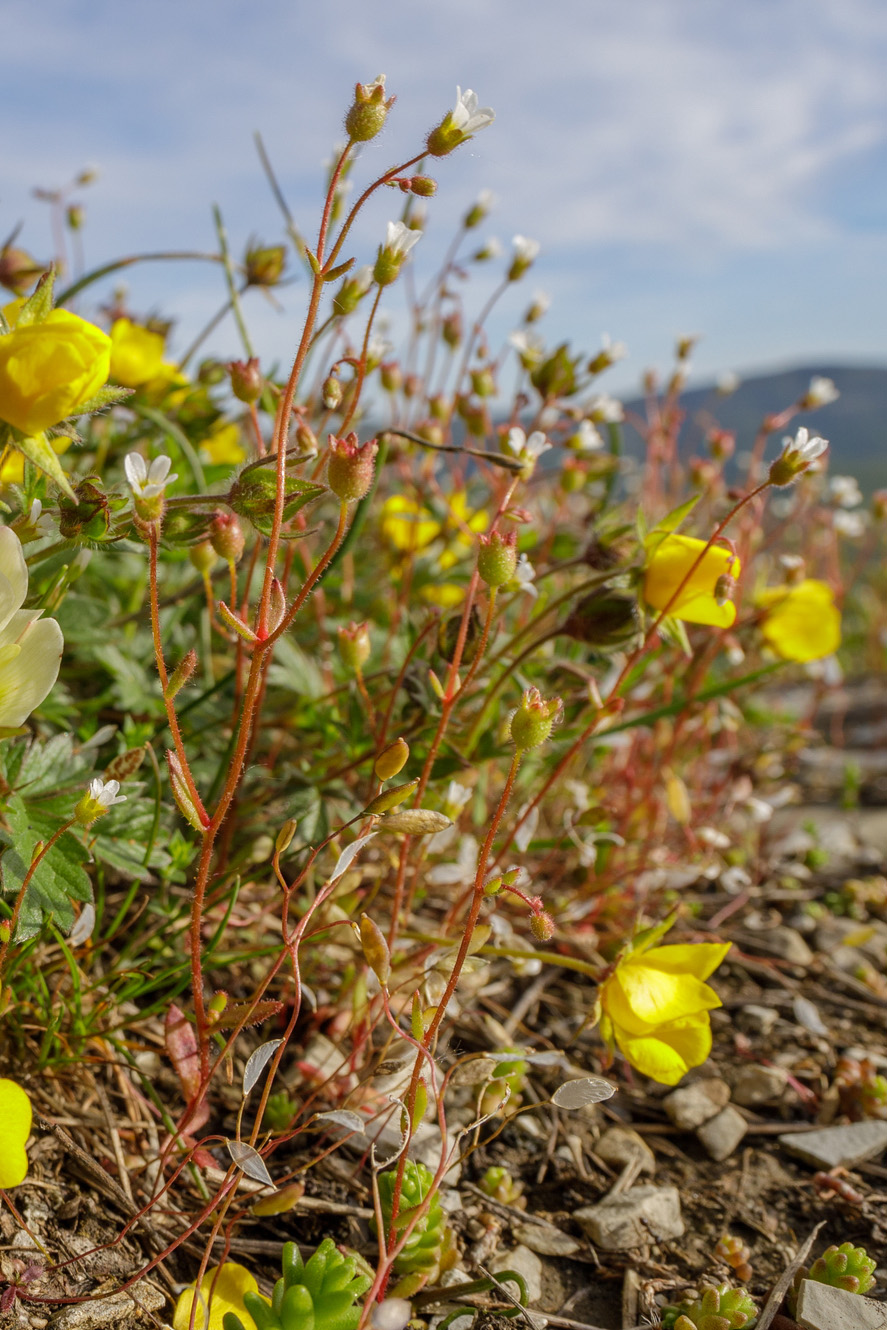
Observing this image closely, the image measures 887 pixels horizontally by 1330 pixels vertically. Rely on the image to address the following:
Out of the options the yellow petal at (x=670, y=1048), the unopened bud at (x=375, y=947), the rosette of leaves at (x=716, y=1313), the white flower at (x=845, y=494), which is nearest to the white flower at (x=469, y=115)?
the unopened bud at (x=375, y=947)

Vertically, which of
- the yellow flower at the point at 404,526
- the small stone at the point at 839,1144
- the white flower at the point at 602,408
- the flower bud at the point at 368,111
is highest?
the flower bud at the point at 368,111

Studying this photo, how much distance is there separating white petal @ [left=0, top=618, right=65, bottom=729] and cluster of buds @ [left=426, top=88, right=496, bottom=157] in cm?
Result: 56

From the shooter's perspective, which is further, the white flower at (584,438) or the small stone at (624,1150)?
the white flower at (584,438)

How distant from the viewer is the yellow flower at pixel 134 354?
169cm

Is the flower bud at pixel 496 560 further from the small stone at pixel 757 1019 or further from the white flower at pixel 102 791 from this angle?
the small stone at pixel 757 1019

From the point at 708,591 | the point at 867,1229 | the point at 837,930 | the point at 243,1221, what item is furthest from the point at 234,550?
the point at 837,930

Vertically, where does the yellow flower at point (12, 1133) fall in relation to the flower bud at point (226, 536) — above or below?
below

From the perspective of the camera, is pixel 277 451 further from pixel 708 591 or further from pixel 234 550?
pixel 708 591

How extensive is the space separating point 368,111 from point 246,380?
1.14 feet

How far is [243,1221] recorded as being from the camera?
1.04 m

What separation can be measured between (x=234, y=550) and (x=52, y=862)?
369 millimetres

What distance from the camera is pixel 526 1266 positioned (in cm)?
110

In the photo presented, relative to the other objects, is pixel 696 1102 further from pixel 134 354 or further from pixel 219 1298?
pixel 134 354

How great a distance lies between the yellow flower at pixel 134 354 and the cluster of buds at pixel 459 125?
97cm
